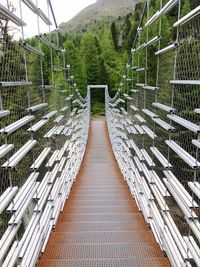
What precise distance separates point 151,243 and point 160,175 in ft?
1.99

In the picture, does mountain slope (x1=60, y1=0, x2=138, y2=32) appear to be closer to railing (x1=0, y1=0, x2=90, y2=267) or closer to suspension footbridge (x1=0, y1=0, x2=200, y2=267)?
suspension footbridge (x1=0, y1=0, x2=200, y2=267)

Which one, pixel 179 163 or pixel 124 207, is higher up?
pixel 179 163

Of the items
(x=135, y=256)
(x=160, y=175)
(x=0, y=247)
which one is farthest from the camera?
(x=160, y=175)

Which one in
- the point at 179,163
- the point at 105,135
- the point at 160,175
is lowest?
the point at 105,135

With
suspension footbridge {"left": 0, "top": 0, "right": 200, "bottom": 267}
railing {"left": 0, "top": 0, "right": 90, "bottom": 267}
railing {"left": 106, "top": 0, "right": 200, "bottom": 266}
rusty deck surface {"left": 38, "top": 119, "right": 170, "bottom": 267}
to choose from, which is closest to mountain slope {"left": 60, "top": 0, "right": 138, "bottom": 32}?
rusty deck surface {"left": 38, "top": 119, "right": 170, "bottom": 267}

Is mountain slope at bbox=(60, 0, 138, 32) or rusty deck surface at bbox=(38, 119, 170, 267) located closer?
rusty deck surface at bbox=(38, 119, 170, 267)

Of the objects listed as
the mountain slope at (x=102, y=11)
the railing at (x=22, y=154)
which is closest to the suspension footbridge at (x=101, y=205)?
the railing at (x=22, y=154)

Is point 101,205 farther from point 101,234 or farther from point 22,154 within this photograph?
point 22,154

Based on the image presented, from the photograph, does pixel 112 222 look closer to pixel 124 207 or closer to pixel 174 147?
pixel 124 207

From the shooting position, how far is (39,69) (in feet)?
9.22

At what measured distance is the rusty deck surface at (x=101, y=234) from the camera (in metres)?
2.40

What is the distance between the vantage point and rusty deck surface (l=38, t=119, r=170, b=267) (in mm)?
2404

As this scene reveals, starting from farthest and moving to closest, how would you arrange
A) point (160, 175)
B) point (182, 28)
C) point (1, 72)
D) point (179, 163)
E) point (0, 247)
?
point (160, 175) < point (179, 163) < point (182, 28) < point (1, 72) < point (0, 247)

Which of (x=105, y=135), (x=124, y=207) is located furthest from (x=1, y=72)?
(x=105, y=135)
